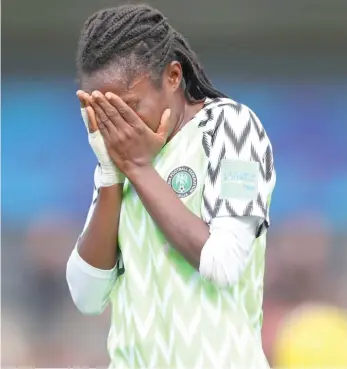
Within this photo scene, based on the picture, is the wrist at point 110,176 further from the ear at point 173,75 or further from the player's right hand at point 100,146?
the ear at point 173,75

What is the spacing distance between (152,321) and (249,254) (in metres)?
0.22

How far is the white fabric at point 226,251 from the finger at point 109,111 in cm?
26

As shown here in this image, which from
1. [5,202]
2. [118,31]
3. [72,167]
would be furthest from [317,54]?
[118,31]

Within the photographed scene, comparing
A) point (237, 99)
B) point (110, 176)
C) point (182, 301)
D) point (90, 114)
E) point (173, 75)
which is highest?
point (237, 99)

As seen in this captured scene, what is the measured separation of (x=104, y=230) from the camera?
161 cm

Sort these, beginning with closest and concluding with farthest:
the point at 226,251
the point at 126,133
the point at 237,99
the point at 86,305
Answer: the point at 226,251 → the point at 126,133 → the point at 86,305 → the point at 237,99

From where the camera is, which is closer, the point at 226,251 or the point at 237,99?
the point at 226,251

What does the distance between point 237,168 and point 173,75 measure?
0.83 feet

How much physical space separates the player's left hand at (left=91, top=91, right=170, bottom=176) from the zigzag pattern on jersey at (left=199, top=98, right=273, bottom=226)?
10 centimetres

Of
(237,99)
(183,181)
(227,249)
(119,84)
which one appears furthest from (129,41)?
(237,99)

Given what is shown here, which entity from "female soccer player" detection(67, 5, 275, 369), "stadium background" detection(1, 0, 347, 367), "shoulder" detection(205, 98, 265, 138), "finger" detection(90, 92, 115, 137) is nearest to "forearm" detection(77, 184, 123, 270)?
"female soccer player" detection(67, 5, 275, 369)

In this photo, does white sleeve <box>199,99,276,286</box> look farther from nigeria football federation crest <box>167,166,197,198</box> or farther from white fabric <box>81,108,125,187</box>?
white fabric <box>81,108,125,187</box>

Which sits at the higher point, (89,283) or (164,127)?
(164,127)

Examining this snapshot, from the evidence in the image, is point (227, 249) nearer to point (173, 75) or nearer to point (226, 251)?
point (226, 251)
